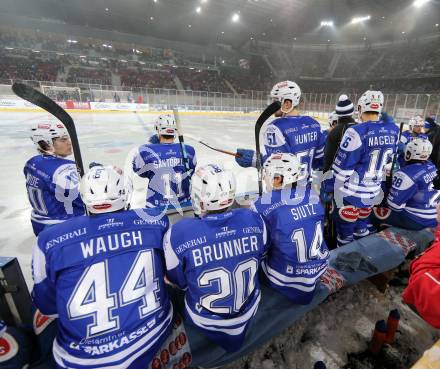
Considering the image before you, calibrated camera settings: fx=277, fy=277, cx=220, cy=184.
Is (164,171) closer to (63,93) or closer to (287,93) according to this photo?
(287,93)

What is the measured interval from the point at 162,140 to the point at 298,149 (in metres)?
1.37

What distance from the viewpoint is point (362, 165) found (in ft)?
8.75

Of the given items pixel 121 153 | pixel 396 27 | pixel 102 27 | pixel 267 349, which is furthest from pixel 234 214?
pixel 396 27

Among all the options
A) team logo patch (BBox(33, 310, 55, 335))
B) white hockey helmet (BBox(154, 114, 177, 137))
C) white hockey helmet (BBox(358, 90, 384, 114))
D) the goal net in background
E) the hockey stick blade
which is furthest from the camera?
the goal net in background

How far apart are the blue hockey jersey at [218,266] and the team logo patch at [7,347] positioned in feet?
2.52

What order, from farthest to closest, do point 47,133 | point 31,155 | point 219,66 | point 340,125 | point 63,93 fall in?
point 219,66, point 63,93, point 31,155, point 340,125, point 47,133

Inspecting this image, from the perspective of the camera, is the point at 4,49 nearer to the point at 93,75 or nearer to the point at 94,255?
the point at 93,75

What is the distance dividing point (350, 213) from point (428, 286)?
197 centimetres

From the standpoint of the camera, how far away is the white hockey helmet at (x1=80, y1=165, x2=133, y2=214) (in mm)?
1250

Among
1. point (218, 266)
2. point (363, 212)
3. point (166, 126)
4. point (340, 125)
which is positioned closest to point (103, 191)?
point (218, 266)

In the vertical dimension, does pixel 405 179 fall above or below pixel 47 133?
below

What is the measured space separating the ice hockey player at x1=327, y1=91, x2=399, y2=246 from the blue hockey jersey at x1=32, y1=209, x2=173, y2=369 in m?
2.12

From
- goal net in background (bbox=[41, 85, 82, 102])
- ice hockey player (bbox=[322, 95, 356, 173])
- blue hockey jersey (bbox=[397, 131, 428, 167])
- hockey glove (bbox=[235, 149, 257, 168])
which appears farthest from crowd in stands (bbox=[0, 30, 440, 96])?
hockey glove (bbox=[235, 149, 257, 168])

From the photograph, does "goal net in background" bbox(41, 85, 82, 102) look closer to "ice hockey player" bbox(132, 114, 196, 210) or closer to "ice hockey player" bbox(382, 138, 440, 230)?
"ice hockey player" bbox(132, 114, 196, 210)
